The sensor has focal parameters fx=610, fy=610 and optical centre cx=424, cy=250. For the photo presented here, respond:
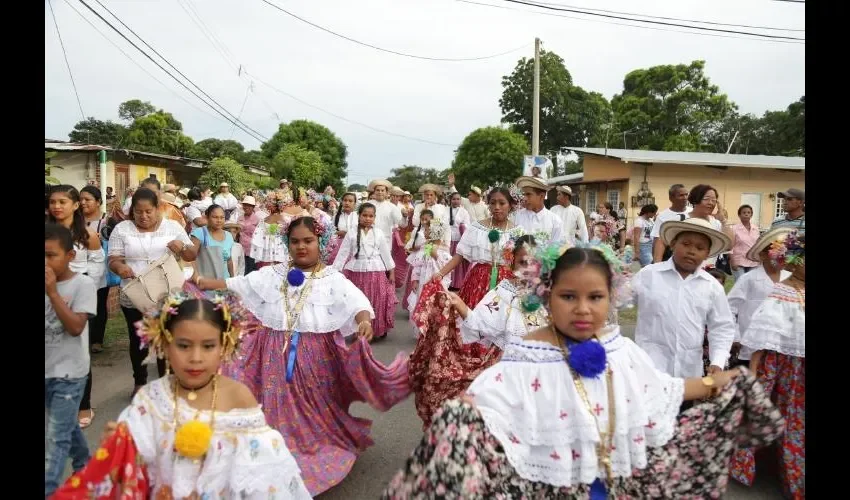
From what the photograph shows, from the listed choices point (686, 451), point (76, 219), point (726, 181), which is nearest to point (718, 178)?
point (726, 181)

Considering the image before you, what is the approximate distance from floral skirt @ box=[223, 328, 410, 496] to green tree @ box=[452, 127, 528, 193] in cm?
3009

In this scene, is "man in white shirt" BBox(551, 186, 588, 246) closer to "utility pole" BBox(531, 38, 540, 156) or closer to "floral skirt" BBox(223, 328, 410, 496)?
"floral skirt" BBox(223, 328, 410, 496)

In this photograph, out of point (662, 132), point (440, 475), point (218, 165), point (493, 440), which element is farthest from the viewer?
point (662, 132)

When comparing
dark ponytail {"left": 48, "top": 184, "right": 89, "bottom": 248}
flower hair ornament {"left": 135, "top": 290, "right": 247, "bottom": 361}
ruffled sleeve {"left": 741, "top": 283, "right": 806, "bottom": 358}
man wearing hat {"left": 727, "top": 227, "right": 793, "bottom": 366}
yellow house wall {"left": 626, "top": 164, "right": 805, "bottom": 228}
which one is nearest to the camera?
flower hair ornament {"left": 135, "top": 290, "right": 247, "bottom": 361}

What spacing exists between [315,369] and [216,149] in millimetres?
49305

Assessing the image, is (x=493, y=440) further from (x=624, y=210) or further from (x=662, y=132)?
(x=662, y=132)

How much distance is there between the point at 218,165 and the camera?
25.1m

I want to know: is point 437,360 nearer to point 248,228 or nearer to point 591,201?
point 248,228

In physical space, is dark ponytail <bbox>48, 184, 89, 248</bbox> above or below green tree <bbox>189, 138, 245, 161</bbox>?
below

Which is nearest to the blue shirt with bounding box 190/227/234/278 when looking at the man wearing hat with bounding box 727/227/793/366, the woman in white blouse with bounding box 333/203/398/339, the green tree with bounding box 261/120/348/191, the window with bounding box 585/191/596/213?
the woman in white blouse with bounding box 333/203/398/339

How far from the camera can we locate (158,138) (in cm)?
4388

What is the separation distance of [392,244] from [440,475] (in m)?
9.84

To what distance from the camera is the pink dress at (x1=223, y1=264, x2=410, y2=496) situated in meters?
4.33
